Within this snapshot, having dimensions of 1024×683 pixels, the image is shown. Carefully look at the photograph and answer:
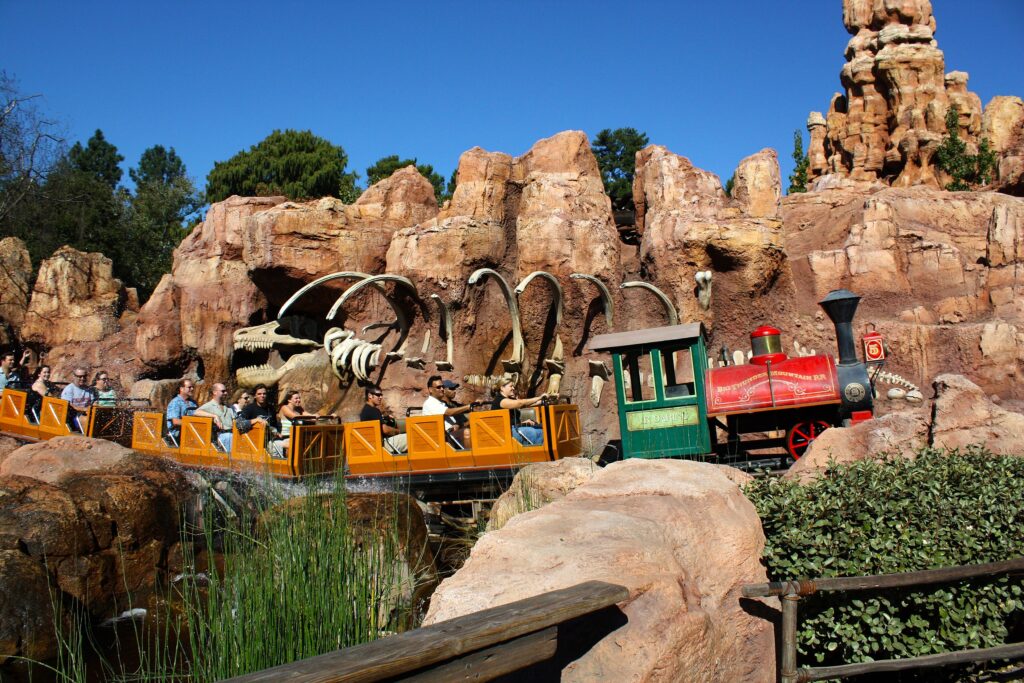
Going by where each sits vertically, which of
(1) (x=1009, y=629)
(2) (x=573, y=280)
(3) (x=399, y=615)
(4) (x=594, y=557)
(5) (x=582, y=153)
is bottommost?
(1) (x=1009, y=629)

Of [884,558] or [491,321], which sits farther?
[491,321]

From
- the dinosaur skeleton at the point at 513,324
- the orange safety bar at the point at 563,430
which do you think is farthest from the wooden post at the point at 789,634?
Answer: the dinosaur skeleton at the point at 513,324

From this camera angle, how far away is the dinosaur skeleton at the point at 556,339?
16531mm

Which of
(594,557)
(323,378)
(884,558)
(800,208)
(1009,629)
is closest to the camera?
(594,557)

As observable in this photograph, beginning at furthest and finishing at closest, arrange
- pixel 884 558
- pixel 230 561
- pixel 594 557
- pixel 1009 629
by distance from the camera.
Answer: pixel 1009 629, pixel 884 558, pixel 230 561, pixel 594 557

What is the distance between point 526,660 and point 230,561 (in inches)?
67.0

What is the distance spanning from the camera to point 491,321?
1769 cm

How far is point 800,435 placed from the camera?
1139 cm

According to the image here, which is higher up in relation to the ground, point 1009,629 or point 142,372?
point 142,372

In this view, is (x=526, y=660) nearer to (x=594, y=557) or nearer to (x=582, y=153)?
(x=594, y=557)

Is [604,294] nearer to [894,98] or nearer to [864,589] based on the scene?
[864,589]

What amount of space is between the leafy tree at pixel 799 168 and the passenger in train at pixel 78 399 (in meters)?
30.7

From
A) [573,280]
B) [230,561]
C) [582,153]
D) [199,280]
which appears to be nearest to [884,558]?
[230,561]

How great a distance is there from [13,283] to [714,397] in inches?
808
